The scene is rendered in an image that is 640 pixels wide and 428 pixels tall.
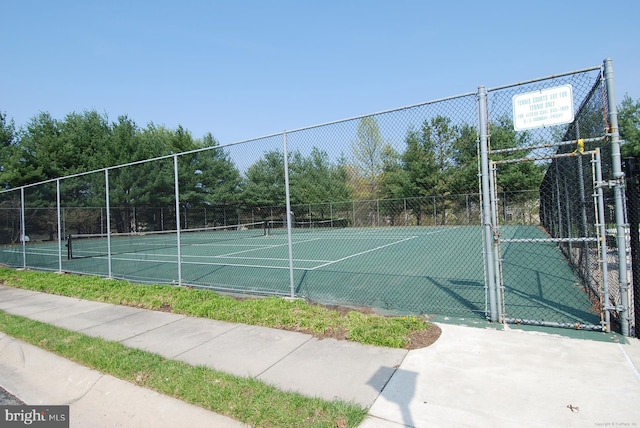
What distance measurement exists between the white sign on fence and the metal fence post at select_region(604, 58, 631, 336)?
0.36 metres

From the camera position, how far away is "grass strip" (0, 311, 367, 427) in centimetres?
271

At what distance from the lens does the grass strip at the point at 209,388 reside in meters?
2.71

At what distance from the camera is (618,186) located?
3779 millimetres

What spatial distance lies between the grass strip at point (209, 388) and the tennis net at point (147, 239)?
5518 millimetres

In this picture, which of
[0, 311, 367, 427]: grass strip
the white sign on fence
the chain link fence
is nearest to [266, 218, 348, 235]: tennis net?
the chain link fence

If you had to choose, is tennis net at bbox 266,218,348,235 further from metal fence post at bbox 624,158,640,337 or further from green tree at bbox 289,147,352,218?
metal fence post at bbox 624,158,640,337

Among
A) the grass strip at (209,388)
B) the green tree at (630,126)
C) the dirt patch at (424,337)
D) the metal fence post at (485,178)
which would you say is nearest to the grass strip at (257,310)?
the dirt patch at (424,337)

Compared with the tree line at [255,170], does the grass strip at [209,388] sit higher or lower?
lower

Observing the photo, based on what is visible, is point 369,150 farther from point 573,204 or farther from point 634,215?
point 573,204

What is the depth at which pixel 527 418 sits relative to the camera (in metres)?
2.54

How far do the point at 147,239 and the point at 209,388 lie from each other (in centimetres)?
2112

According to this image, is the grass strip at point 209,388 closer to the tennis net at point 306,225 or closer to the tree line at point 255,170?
the tree line at point 255,170

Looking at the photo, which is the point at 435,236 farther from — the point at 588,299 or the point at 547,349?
the point at 547,349

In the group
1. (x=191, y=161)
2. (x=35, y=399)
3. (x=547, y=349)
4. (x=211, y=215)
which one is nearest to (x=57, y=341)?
(x=35, y=399)
